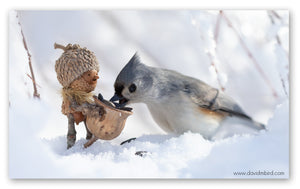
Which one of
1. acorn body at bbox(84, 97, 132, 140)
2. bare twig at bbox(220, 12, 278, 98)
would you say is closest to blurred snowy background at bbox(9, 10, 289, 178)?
bare twig at bbox(220, 12, 278, 98)

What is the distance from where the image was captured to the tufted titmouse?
5.85 ft

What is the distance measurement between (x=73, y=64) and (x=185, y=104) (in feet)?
1.85

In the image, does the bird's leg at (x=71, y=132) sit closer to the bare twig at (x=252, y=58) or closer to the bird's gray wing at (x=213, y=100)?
the bird's gray wing at (x=213, y=100)

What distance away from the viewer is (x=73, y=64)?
1.59 meters

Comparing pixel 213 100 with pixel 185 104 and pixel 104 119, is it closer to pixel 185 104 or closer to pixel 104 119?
pixel 185 104

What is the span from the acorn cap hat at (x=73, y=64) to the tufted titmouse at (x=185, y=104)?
0.20 meters

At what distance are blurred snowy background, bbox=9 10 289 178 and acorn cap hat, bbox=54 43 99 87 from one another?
0.48 ft

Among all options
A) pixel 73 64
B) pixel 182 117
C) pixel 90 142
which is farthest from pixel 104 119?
pixel 182 117

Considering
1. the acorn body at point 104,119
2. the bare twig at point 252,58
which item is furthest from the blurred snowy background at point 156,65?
the acorn body at point 104,119

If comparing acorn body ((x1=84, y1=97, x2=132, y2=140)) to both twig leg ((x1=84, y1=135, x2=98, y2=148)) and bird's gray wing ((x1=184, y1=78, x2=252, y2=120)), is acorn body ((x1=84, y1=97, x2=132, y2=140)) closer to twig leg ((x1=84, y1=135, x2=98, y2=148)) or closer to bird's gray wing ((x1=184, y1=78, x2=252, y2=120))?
twig leg ((x1=84, y1=135, x2=98, y2=148))

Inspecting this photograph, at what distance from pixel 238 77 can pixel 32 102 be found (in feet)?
3.26

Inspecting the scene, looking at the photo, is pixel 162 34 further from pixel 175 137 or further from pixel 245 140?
pixel 245 140

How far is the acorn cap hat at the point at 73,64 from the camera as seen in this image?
159 cm

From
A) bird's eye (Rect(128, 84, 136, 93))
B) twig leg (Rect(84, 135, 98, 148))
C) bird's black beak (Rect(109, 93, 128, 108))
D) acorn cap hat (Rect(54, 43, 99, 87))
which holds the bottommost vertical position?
twig leg (Rect(84, 135, 98, 148))
